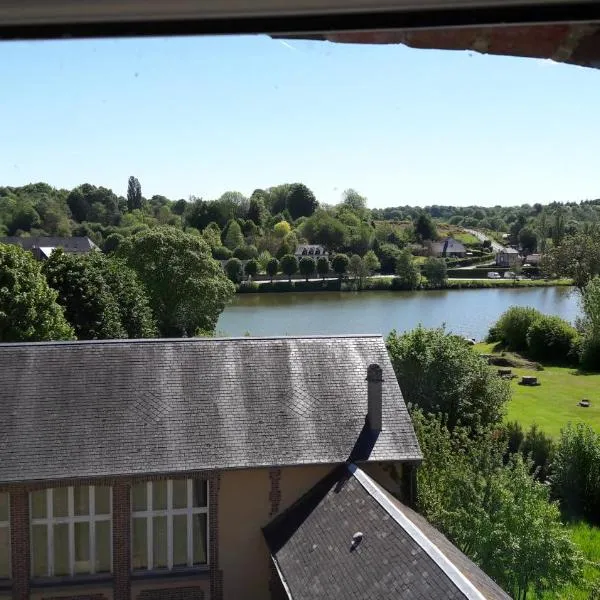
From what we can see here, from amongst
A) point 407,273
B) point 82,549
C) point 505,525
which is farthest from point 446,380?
point 407,273

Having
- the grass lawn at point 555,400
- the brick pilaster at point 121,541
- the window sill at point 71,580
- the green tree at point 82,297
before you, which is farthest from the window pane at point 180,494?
the grass lawn at point 555,400

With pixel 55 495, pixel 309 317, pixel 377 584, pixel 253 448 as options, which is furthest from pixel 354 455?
pixel 309 317

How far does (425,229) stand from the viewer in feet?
207

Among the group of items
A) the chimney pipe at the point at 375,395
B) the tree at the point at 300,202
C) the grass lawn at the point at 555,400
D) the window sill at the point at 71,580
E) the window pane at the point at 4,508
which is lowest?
the grass lawn at the point at 555,400

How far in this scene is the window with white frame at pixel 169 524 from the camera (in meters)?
11.3

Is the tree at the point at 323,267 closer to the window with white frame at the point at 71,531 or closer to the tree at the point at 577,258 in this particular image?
the tree at the point at 577,258

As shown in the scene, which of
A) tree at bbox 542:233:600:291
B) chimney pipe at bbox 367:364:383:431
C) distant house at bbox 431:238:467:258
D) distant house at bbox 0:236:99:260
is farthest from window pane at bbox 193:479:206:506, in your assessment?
distant house at bbox 431:238:467:258

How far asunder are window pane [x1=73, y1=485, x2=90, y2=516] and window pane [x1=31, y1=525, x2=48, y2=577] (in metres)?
0.55

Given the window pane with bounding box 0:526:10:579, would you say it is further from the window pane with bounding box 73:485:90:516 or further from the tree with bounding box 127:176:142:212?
the tree with bounding box 127:176:142:212

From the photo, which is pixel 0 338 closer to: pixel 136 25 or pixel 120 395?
pixel 120 395

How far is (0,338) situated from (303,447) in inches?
411

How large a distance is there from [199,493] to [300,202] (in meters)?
56.4

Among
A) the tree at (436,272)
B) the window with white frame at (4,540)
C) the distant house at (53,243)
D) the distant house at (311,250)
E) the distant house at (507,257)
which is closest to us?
the window with white frame at (4,540)

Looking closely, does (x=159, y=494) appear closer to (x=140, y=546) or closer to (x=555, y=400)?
(x=140, y=546)
